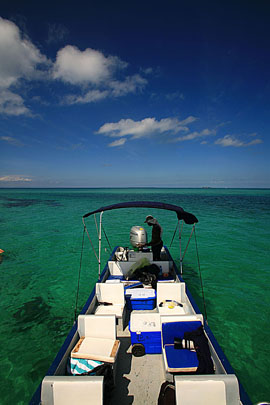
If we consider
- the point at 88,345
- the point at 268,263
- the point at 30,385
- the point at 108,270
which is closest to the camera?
the point at 88,345

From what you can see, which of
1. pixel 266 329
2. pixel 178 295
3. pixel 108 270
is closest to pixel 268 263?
pixel 266 329

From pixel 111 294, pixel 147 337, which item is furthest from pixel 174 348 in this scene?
pixel 111 294

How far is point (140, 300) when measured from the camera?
605 centimetres

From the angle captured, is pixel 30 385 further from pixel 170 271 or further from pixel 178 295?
pixel 170 271

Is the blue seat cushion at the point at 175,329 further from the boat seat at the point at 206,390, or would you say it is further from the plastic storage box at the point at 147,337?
the boat seat at the point at 206,390

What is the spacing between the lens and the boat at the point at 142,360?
2.82m

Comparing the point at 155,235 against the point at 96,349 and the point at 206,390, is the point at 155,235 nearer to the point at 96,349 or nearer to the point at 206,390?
the point at 96,349

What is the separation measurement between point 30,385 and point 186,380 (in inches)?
195

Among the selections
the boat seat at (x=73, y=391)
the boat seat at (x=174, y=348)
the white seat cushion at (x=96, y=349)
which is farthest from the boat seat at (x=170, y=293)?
the boat seat at (x=73, y=391)

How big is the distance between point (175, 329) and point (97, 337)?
1784 millimetres

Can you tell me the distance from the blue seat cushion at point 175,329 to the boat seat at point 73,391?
1.83 metres

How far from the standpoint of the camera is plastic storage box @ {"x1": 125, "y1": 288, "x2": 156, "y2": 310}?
6.03 metres

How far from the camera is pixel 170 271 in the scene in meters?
8.31

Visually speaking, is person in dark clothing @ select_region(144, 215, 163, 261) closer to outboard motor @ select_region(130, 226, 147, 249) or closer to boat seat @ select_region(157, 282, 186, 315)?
outboard motor @ select_region(130, 226, 147, 249)
